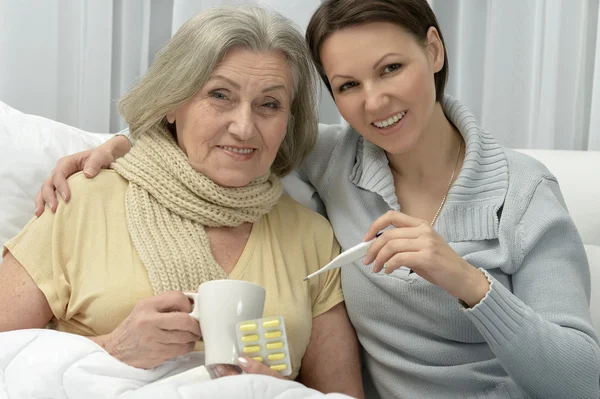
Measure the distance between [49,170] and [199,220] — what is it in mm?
367

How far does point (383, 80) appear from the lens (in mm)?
1429

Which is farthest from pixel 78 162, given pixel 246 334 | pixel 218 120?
pixel 246 334

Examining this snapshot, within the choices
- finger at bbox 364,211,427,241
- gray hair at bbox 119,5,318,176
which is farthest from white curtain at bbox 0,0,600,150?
finger at bbox 364,211,427,241

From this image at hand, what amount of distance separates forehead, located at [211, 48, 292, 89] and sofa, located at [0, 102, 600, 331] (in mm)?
330

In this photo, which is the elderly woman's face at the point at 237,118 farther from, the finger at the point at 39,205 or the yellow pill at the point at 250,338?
the yellow pill at the point at 250,338

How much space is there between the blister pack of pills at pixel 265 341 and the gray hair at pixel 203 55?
1.72ft

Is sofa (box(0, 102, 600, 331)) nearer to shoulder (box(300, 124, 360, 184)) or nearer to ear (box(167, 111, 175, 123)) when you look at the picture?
shoulder (box(300, 124, 360, 184))

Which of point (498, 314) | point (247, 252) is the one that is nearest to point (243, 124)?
point (247, 252)

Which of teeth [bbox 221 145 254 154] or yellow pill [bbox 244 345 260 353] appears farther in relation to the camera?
teeth [bbox 221 145 254 154]

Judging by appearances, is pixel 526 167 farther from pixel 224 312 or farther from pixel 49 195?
pixel 49 195

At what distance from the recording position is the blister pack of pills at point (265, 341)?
1.10 meters

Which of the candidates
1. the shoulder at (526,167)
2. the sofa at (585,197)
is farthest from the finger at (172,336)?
the sofa at (585,197)

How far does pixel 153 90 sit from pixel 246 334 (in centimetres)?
61

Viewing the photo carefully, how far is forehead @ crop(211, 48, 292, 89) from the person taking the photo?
1.42m
